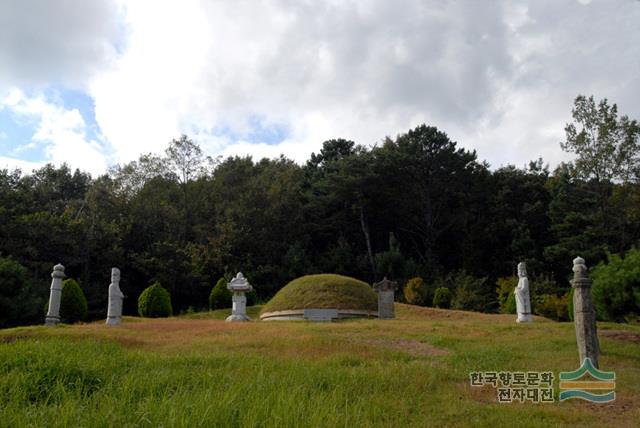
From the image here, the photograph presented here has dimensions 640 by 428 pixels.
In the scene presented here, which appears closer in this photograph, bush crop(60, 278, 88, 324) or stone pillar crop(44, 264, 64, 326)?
stone pillar crop(44, 264, 64, 326)

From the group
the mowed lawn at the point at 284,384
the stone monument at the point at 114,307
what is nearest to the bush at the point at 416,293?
the stone monument at the point at 114,307

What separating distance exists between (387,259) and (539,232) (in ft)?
35.6

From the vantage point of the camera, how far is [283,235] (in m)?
36.0

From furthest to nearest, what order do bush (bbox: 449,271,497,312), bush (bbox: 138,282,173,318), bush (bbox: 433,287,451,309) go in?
1. bush (bbox: 449,271,497,312)
2. bush (bbox: 433,287,451,309)
3. bush (bbox: 138,282,173,318)

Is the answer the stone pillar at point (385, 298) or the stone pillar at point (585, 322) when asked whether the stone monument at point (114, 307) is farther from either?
the stone pillar at point (585, 322)

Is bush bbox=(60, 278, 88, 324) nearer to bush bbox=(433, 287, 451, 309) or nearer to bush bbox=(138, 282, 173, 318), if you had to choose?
bush bbox=(138, 282, 173, 318)

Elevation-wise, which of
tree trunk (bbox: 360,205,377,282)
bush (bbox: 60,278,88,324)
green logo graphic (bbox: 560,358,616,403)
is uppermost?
tree trunk (bbox: 360,205,377,282)

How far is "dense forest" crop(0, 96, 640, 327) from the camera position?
28.6 m

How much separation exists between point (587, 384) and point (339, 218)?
100 ft

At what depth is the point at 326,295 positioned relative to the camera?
22094mm

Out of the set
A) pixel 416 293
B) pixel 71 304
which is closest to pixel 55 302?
pixel 71 304

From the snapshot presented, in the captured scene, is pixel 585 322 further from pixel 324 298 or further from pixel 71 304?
pixel 71 304

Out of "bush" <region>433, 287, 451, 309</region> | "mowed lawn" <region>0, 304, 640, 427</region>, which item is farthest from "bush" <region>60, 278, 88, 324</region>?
"bush" <region>433, 287, 451, 309</region>

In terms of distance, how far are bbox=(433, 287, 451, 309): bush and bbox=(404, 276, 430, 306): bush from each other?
1.39 meters
